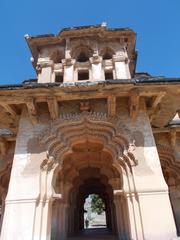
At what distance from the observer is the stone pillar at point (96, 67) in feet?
26.9

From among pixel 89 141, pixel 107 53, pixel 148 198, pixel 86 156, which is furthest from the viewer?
pixel 107 53

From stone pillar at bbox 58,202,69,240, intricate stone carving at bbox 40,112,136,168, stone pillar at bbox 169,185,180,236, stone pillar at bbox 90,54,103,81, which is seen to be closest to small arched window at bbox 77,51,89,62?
stone pillar at bbox 90,54,103,81

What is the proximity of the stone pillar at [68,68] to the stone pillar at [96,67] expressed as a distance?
854 mm

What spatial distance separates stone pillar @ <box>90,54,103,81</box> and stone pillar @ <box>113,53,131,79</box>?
659 millimetres

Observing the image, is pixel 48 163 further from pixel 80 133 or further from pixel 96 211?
pixel 96 211

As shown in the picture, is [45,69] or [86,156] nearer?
[86,156]

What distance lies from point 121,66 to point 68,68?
2.26m

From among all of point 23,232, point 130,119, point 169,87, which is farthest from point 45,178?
point 169,87

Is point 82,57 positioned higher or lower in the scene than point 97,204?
higher

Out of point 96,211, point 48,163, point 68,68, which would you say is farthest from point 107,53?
point 96,211

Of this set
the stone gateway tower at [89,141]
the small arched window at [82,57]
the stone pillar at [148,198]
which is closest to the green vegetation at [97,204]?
the stone gateway tower at [89,141]

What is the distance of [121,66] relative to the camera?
8.55 meters

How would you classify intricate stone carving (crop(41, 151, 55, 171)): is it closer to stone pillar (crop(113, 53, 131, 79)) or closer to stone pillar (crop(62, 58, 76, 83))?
stone pillar (crop(62, 58, 76, 83))

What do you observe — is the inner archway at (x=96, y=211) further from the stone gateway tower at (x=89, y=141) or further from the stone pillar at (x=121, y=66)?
the stone pillar at (x=121, y=66)
